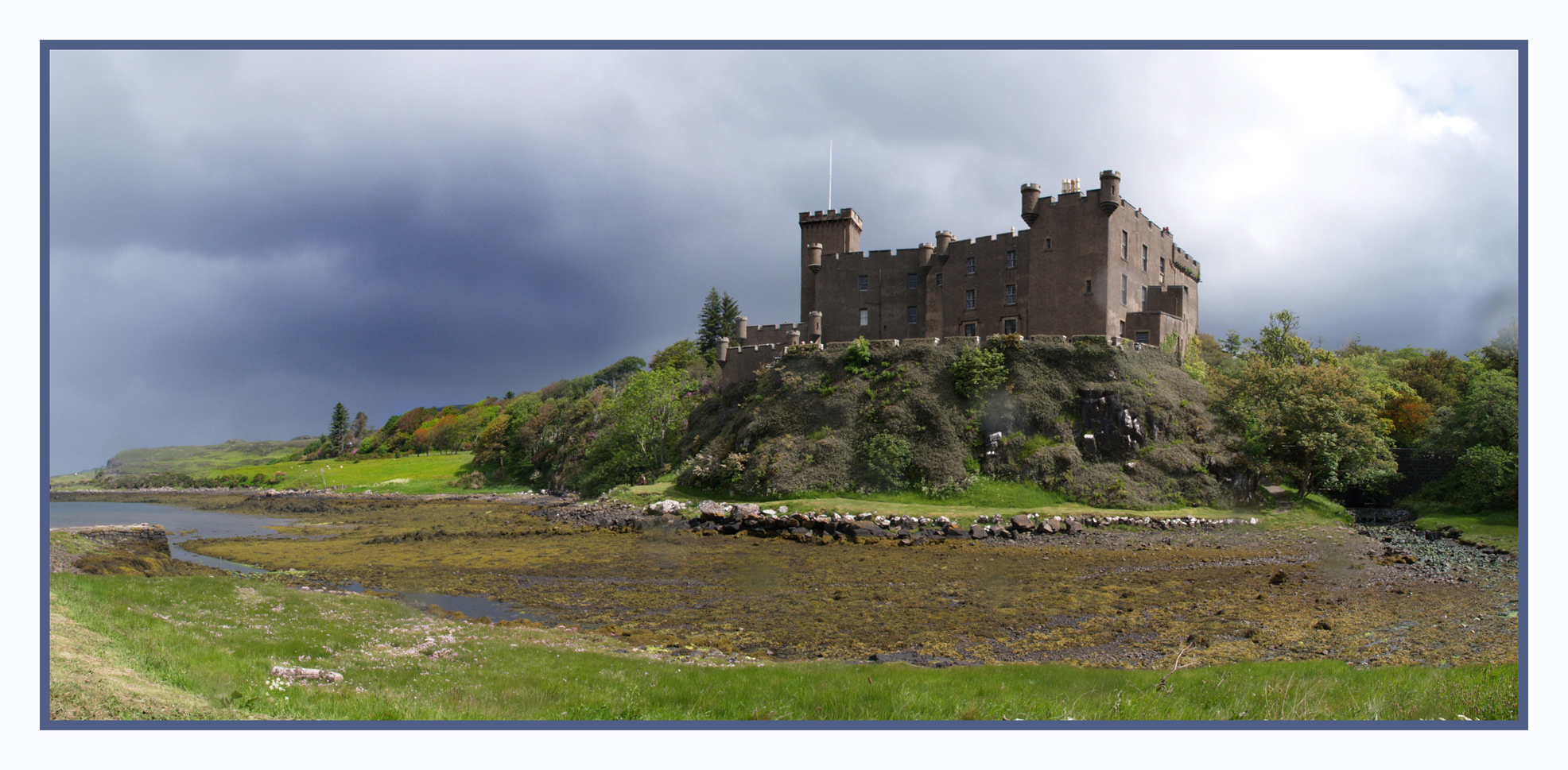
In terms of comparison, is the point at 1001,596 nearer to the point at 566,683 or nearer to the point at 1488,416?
the point at 566,683

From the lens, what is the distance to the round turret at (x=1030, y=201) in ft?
151

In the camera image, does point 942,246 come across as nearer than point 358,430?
Yes

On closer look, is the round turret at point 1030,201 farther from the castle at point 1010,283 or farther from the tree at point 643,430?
the tree at point 643,430

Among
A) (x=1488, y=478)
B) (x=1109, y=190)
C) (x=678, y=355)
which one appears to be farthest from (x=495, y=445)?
(x=1488, y=478)

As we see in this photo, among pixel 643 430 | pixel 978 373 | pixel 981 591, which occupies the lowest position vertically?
pixel 981 591

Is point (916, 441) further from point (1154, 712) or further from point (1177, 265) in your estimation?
point (1154, 712)

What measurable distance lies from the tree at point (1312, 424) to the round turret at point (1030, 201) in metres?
14.9

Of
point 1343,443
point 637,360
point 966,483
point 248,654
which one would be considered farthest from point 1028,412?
point 637,360

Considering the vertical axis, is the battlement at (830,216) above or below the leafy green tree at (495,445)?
above

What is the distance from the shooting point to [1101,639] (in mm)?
14602

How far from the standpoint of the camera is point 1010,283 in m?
48.2

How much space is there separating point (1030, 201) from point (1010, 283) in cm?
529

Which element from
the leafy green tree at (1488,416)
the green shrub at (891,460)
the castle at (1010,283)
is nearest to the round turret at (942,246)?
the castle at (1010,283)

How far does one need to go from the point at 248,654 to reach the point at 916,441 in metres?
33.9
